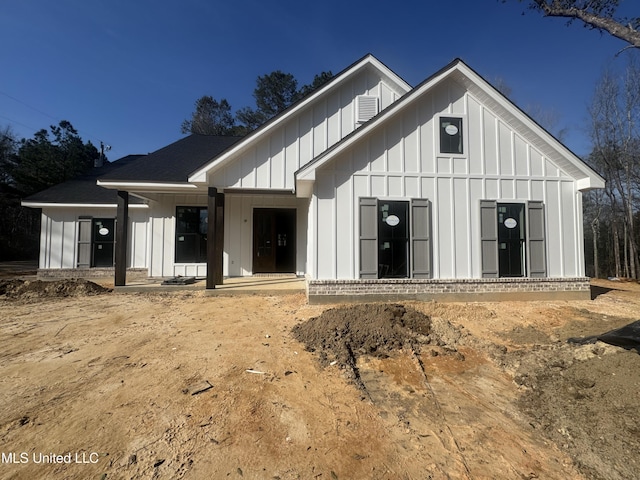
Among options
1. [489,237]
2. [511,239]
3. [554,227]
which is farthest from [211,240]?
[554,227]

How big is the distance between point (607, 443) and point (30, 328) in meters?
8.47

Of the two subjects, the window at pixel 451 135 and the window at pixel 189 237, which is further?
the window at pixel 189 237

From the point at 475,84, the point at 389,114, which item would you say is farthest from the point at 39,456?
the point at 475,84

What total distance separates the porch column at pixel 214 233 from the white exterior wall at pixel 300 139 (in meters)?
0.49

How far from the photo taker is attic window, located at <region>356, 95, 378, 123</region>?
9938 millimetres

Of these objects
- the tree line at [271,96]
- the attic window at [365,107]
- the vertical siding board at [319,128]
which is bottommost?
the vertical siding board at [319,128]

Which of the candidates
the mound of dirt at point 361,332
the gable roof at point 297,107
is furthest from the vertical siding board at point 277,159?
the mound of dirt at point 361,332

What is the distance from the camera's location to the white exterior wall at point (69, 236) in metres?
11.8

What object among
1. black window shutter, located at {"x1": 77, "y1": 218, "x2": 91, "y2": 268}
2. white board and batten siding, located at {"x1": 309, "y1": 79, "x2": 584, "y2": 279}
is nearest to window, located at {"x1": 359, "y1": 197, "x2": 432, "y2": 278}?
white board and batten siding, located at {"x1": 309, "y1": 79, "x2": 584, "y2": 279}

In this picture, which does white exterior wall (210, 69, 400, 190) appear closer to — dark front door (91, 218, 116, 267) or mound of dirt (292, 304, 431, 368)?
mound of dirt (292, 304, 431, 368)

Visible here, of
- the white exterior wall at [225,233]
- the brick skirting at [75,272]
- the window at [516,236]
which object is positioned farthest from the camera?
the brick skirting at [75,272]

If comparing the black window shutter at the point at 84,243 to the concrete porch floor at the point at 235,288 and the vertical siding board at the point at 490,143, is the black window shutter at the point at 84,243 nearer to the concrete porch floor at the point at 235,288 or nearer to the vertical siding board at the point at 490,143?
the concrete porch floor at the point at 235,288

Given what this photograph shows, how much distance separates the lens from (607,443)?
2469mm

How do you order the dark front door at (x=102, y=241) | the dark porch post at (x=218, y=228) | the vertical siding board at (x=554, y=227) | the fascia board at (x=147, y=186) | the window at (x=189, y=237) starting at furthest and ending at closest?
the dark front door at (x=102, y=241), the window at (x=189, y=237), the dark porch post at (x=218, y=228), the fascia board at (x=147, y=186), the vertical siding board at (x=554, y=227)
